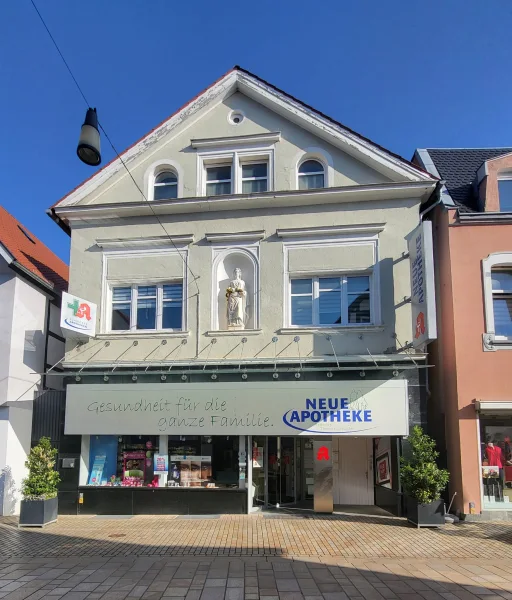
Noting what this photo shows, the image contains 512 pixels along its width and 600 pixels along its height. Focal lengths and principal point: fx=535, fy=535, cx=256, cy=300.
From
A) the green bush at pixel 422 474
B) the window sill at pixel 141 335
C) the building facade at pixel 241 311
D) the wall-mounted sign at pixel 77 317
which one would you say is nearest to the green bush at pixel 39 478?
the building facade at pixel 241 311

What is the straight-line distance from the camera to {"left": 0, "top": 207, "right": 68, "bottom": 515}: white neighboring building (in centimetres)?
1344

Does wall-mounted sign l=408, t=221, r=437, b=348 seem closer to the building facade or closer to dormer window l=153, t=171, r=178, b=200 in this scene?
the building facade

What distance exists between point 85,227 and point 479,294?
10254 mm

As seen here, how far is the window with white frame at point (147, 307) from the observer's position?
1392 cm

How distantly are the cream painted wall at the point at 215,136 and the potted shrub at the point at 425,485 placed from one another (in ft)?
23.6

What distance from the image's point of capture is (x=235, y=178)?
14.2 metres

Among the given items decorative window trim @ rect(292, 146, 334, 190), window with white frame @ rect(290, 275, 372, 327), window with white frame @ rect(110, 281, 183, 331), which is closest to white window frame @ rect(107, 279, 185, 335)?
window with white frame @ rect(110, 281, 183, 331)

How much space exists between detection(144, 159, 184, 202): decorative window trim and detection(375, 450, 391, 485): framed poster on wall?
893cm

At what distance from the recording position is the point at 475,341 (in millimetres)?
12258

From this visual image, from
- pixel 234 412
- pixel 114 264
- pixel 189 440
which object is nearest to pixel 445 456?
pixel 234 412

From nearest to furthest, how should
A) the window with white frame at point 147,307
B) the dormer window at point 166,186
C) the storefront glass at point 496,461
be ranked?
the storefront glass at point 496,461 < the window with white frame at point 147,307 < the dormer window at point 166,186

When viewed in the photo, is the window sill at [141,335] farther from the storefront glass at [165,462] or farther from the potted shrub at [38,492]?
the potted shrub at [38,492]

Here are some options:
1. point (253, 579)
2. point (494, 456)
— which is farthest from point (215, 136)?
point (253, 579)

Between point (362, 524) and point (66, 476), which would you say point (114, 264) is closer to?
point (66, 476)
